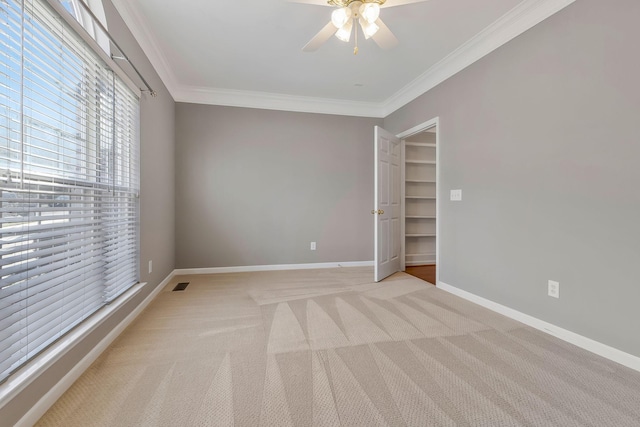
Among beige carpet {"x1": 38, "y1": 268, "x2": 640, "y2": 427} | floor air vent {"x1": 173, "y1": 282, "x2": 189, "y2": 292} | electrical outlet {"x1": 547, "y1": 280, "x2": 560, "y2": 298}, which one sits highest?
electrical outlet {"x1": 547, "y1": 280, "x2": 560, "y2": 298}

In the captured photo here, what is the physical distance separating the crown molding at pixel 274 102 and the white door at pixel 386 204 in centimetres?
84

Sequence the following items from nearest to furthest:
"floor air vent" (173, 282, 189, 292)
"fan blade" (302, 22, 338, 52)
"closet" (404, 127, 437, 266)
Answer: "fan blade" (302, 22, 338, 52)
"floor air vent" (173, 282, 189, 292)
"closet" (404, 127, 437, 266)

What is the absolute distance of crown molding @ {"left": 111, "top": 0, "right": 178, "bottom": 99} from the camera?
2059 mm

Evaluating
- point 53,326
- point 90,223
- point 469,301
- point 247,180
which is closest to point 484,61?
point 469,301

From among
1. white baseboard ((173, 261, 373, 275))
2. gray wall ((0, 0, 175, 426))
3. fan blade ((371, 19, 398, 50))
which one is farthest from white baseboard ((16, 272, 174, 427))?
fan blade ((371, 19, 398, 50))

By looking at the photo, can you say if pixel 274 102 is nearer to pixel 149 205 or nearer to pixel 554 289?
pixel 149 205

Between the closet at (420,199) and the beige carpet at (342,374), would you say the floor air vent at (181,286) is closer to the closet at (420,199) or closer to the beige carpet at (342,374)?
the beige carpet at (342,374)

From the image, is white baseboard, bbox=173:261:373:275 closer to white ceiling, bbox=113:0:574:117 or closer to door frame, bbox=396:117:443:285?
door frame, bbox=396:117:443:285

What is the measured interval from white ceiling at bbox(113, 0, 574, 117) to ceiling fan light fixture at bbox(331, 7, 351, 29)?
22.2 inches

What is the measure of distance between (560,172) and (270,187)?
323 cm

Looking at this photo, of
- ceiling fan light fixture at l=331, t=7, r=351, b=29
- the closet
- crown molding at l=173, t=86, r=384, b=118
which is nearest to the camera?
ceiling fan light fixture at l=331, t=7, r=351, b=29

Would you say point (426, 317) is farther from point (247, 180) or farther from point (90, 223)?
point (247, 180)

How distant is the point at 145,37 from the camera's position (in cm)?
243

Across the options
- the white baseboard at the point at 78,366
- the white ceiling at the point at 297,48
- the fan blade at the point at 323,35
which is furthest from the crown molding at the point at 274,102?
the white baseboard at the point at 78,366
